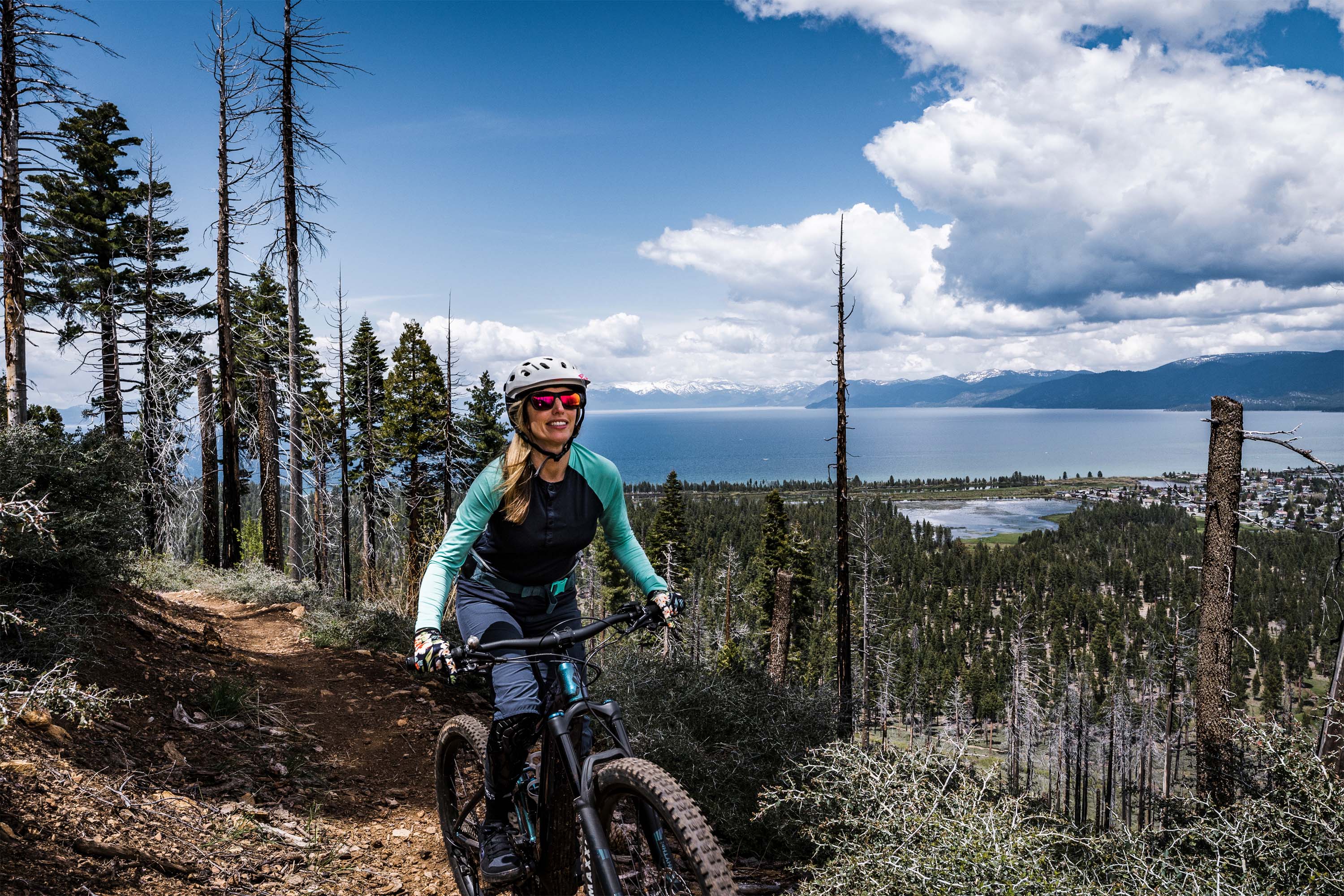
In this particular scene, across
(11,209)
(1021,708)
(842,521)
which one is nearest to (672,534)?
(842,521)

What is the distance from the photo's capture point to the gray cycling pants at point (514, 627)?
3.03m

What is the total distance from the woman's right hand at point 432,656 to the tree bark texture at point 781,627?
53.1 feet

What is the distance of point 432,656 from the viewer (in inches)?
112

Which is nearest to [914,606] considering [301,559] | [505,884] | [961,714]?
[961,714]

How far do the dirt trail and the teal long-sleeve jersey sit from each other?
6.94 ft

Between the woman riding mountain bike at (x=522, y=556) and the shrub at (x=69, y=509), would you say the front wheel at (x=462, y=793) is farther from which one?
the shrub at (x=69, y=509)

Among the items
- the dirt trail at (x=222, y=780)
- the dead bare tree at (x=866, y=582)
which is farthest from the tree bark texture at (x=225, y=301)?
the dead bare tree at (x=866, y=582)

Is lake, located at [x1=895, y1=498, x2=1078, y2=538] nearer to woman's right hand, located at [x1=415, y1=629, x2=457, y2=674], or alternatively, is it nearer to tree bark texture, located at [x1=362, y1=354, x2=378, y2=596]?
tree bark texture, located at [x1=362, y1=354, x2=378, y2=596]

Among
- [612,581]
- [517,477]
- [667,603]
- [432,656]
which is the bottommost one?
[612,581]

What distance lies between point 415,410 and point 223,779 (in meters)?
24.9

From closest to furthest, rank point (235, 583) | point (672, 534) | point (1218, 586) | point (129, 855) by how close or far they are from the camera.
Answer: point (129, 855) → point (1218, 586) → point (235, 583) → point (672, 534)

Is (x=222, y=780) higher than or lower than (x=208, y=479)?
lower

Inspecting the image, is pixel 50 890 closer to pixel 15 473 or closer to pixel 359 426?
pixel 15 473

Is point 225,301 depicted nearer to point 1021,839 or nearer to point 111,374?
point 111,374
